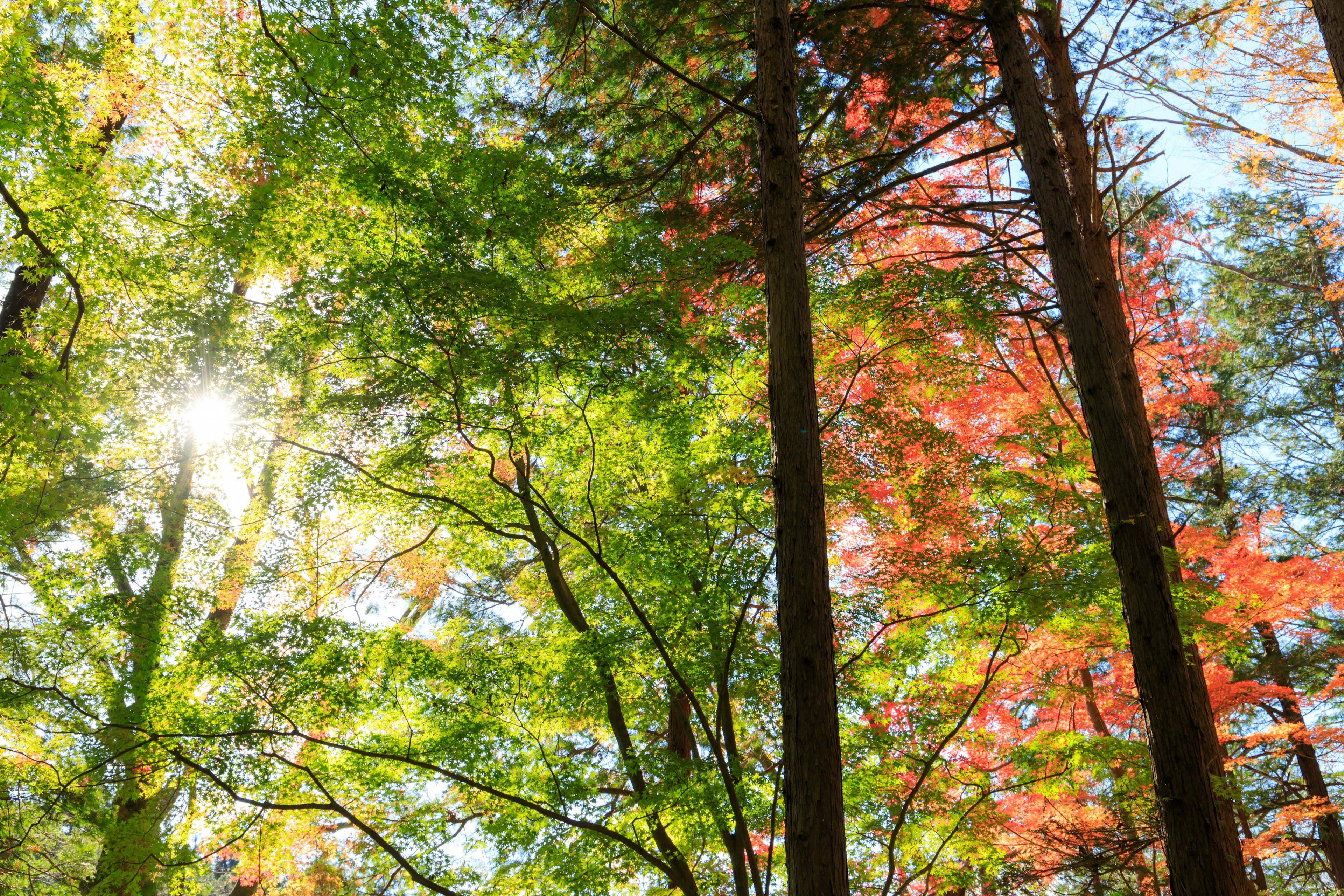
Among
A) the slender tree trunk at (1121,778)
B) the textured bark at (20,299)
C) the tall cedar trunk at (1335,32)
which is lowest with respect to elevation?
the slender tree trunk at (1121,778)

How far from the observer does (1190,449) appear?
43.1 ft

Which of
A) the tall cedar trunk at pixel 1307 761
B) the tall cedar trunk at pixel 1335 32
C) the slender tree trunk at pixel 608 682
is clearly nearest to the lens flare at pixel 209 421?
the slender tree trunk at pixel 608 682

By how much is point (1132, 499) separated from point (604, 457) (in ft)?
12.2

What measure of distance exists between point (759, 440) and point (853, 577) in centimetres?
200

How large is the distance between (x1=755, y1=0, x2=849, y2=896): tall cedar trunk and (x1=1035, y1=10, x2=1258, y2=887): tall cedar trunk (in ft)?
8.25

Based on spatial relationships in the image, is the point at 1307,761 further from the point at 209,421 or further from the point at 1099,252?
the point at 209,421

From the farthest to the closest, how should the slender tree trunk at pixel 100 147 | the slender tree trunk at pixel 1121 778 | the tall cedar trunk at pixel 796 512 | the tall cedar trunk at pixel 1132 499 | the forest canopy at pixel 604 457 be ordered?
the slender tree trunk at pixel 100 147, the slender tree trunk at pixel 1121 778, the forest canopy at pixel 604 457, the tall cedar trunk at pixel 1132 499, the tall cedar trunk at pixel 796 512

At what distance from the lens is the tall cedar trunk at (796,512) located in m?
2.91

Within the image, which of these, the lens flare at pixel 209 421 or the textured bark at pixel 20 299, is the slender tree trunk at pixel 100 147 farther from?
the lens flare at pixel 209 421

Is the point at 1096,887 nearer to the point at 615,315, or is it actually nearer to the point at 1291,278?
the point at 615,315

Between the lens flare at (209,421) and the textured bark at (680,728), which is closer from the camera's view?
the textured bark at (680,728)

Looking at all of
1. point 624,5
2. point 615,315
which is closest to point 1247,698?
point 615,315

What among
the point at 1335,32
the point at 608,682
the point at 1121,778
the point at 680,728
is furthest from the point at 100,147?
the point at 1121,778

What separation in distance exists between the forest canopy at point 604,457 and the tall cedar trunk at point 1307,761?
7.50 ft
